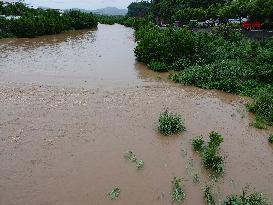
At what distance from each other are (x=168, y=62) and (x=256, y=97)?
6.79 m

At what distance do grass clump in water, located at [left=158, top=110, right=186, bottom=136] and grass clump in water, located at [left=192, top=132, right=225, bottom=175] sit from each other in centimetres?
110

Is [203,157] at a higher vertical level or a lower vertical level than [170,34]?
lower

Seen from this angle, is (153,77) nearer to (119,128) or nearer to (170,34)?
(170,34)

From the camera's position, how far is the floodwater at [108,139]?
8.81m

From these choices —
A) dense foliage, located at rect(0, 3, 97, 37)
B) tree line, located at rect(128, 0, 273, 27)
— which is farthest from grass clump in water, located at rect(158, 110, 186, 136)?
dense foliage, located at rect(0, 3, 97, 37)

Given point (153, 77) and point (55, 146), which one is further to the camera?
point (153, 77)

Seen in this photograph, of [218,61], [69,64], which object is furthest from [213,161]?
[69,64]

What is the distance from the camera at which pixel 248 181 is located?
941cm

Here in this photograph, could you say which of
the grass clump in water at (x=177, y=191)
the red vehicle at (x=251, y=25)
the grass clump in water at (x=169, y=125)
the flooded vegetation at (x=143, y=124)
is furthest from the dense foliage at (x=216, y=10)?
the grass clump in water at (x=177, y=191)

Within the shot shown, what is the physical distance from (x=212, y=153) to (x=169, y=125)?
2350mm

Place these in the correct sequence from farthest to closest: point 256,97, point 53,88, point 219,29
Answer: point 219,29
point 53,88
point 256,97

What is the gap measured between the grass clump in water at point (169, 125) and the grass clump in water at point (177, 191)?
2.86 meters

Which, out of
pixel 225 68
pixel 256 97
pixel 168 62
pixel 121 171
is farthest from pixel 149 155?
pixel 168 62

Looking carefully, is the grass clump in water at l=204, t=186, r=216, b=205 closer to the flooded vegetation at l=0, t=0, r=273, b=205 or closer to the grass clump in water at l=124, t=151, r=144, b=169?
the flooded vegetation at l=0, t=0, r=273, b=205
